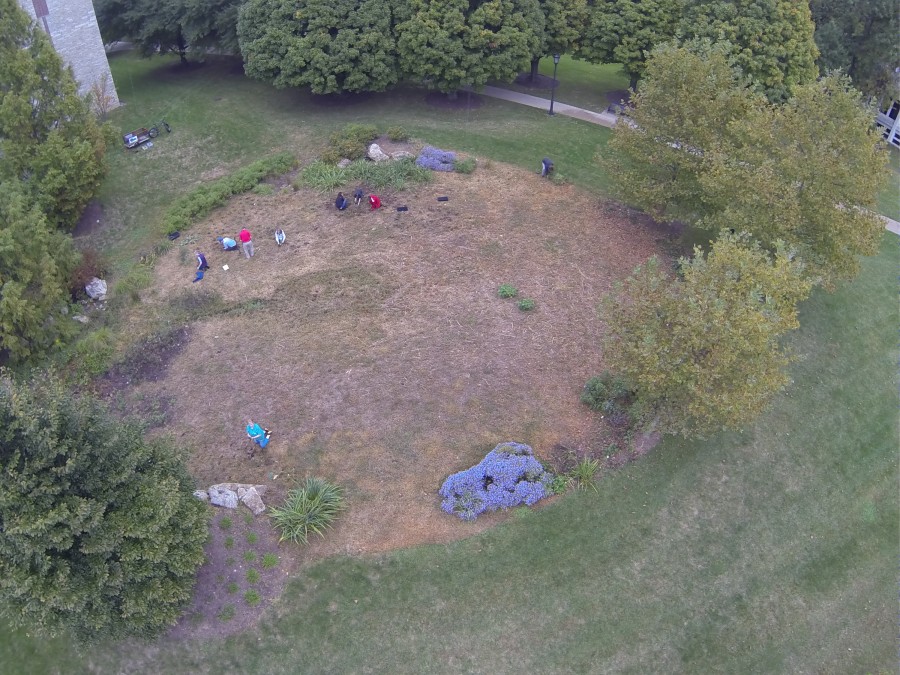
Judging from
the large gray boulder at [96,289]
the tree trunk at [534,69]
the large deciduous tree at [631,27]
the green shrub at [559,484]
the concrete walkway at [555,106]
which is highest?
the large deciduous tree at [631,27]

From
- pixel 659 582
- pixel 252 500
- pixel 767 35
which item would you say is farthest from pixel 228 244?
pixel 767 35

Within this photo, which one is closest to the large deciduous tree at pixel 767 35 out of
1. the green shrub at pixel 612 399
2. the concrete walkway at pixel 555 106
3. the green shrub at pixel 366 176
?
the concrete walkway at pixel 555 106

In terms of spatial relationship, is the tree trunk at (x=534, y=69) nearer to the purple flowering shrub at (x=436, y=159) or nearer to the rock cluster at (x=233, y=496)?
the purple flowering shrub at (x=436, y=159)

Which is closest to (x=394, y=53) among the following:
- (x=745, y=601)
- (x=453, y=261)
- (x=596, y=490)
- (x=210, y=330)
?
(x=453, y=261)

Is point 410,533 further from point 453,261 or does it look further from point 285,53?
point 285,53

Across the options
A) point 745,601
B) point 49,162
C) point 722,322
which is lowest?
point 745,601

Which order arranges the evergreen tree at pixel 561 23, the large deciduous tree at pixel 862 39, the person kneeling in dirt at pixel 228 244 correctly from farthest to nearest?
the evergreen tree at pixel 561 23
the large deciduous tree at pixel 862 39
the person kneeling in dirt at pixel 228 244

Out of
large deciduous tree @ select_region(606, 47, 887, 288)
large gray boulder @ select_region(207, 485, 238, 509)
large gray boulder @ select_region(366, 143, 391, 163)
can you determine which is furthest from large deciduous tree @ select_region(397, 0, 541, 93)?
large gray boulder @ select_region(207, 485, 238, 509)
